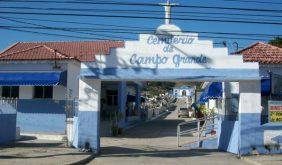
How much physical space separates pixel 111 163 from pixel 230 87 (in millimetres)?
9015

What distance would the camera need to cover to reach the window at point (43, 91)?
3291 centimetres

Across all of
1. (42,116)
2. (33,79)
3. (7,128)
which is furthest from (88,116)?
(42,116)

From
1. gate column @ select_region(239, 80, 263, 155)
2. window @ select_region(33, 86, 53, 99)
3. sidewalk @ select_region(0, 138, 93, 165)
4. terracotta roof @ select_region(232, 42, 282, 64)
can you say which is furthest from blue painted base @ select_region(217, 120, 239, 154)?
window @ select_region(33, 86, 53, 99)

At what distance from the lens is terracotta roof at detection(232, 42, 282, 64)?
1170 inches

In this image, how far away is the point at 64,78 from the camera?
31.8 m

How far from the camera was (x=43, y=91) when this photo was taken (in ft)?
108

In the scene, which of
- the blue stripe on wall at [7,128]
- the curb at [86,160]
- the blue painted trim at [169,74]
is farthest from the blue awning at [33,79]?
the curb at [86,160]

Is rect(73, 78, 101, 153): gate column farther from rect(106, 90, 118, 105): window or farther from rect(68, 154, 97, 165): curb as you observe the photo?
rect(106, 90, 118, 105): window

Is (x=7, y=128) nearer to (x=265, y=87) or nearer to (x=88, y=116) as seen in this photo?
(x=88, y=116)

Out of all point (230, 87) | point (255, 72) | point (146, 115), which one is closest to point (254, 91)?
point (255, 72)

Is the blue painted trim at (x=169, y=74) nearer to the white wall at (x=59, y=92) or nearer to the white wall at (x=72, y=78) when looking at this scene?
the white wall at (x=72, y=78)

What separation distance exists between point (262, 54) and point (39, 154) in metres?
16.3

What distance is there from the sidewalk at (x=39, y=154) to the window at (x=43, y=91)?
8300 mm

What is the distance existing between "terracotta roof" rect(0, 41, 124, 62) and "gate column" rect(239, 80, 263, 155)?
34.0ft
